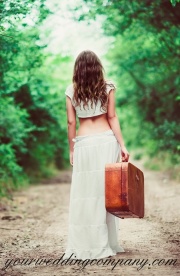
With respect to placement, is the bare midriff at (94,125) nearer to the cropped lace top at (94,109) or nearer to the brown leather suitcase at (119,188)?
the cropped lace top at (94,109)

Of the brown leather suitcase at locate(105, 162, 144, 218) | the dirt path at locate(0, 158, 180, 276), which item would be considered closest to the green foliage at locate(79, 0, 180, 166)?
the dirt path at locate(0, 158, 180, 276)

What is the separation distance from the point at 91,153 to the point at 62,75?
62.4 ft

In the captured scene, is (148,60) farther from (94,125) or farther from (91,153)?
(91,153)

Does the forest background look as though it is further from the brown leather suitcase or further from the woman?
the brown leather suitcase

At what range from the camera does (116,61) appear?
20.5 metres

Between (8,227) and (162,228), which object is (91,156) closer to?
(162,228)

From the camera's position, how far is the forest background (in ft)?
28.9

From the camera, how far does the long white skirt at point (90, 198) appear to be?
5.06 meters

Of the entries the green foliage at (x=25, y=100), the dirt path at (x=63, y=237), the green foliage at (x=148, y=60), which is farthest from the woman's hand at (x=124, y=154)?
the green foliage at (x=148, y=60)

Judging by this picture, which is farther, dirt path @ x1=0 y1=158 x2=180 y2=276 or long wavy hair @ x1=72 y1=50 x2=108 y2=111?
long wavy hair @ x1=72 y1=50 x2=108 y2=111

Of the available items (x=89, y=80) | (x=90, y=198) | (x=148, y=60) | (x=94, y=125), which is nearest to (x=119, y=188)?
(x=90, y=198)

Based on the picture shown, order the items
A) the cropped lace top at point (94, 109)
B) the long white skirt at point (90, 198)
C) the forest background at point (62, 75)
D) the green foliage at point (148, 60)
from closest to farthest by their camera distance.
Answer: the long white skirt at point (90, 198) < the cropped lace top at point (94, 109) < the forest background at point (62, 75) < the green foliage at point (148, 60)

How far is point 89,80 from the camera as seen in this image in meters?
5.15

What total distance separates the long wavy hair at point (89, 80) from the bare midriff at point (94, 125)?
13 cm
